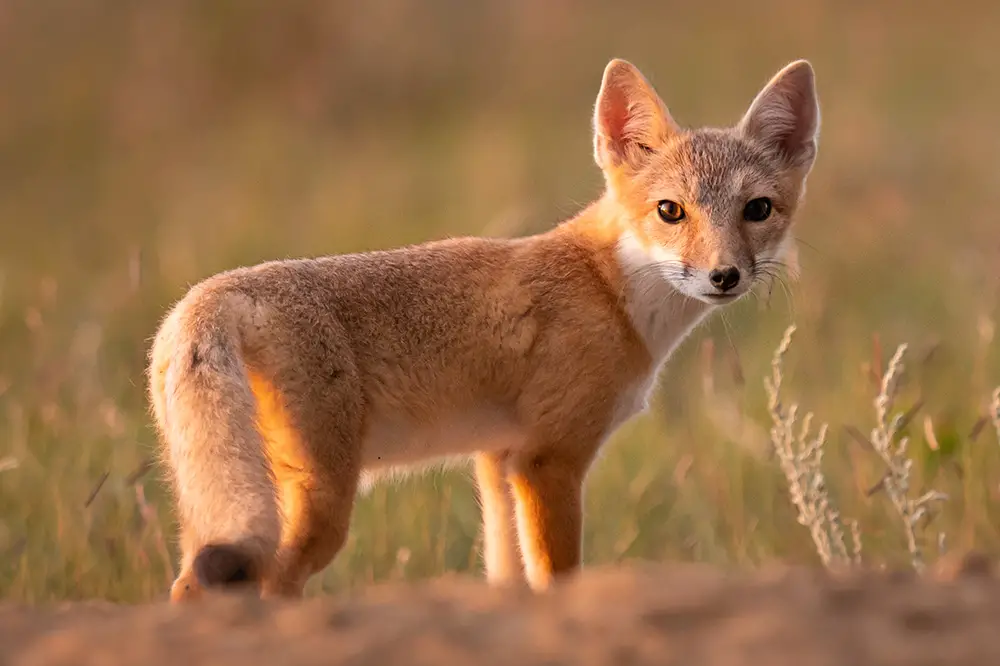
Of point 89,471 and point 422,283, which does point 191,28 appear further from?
point 422,283

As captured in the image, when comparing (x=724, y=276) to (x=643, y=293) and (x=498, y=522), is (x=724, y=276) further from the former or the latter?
(x=498, y=522)

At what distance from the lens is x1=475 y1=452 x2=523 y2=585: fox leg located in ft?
16.9

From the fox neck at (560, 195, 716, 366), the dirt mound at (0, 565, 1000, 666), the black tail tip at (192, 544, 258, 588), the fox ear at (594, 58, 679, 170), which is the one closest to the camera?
the dirt mound at (0, 565, 1000, 666)

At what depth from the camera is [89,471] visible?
6.19m

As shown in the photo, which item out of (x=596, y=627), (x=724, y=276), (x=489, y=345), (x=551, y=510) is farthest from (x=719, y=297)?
(x=596, y=627)

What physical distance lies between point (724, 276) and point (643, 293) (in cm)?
38

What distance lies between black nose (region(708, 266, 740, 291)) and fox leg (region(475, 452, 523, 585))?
1.09 m

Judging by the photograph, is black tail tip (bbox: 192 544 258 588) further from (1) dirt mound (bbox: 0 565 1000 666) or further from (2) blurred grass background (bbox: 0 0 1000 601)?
(2) blurred grass background (bbox: 0 0 1000 601)

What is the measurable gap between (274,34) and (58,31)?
103 inches

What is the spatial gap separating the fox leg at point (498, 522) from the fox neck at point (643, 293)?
765mm

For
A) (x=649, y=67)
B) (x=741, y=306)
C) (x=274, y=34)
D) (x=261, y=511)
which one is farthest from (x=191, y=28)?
(x=261, y=511)

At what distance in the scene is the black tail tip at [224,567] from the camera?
308 centimetres

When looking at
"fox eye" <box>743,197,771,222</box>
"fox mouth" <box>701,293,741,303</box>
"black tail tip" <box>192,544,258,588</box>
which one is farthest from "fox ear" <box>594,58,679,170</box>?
"black tail tip" <box>192,544,258,588</box>

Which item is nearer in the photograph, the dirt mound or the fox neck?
the dirt mound
